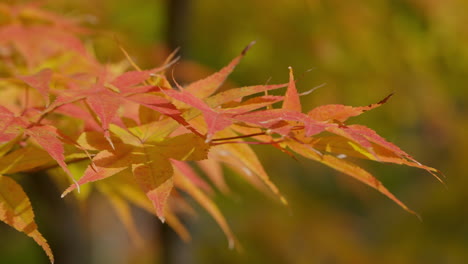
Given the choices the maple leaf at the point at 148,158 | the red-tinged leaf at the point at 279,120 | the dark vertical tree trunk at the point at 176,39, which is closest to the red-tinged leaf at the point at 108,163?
the maple leaf at the point at 148,158

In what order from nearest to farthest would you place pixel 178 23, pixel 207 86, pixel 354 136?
pixel 354 136, pixel 207 86, pixel 178 23

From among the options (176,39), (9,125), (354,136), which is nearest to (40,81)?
(9,125)

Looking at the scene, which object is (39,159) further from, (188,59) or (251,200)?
(251,200)

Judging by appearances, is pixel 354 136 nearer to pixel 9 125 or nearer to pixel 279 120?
pixel 279 120

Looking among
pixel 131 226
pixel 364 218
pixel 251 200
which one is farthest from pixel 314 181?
pixel 131 226


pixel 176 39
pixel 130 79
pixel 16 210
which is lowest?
pixel 176 39

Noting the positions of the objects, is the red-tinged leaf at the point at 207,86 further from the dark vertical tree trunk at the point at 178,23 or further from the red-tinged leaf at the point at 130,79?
the dark vertical tree trunk at the point at 178,23
